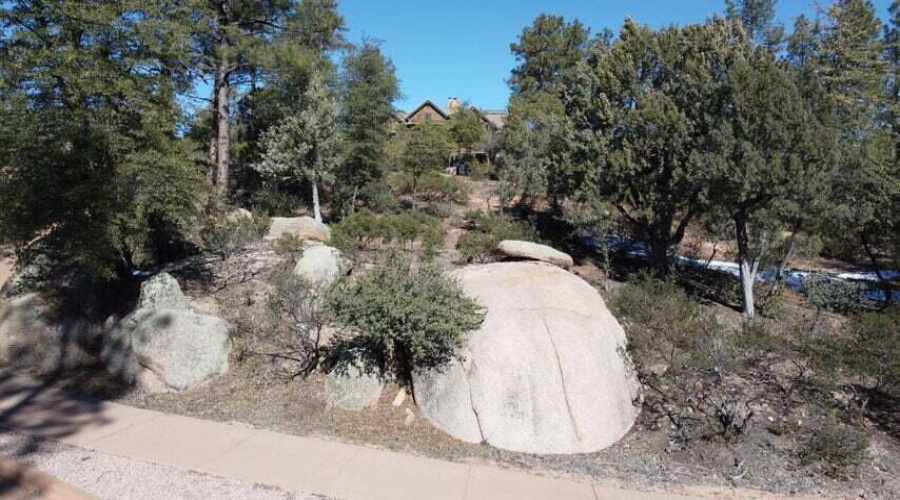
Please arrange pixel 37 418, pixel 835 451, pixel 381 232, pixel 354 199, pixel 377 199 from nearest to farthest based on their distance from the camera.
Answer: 1. pixel 835 451
2. pixel 37 418
3. pixel 381 232
4. pixel 354 199
5. pixel 377 199

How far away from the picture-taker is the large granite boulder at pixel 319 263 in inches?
420

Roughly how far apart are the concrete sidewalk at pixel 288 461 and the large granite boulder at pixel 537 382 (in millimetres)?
751

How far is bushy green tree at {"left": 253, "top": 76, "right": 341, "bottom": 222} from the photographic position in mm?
17938

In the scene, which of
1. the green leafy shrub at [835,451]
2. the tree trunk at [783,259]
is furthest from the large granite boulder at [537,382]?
the tree trunk at [783,259]

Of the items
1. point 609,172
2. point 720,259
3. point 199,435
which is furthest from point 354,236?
point 720,259

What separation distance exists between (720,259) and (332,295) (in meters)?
16.6

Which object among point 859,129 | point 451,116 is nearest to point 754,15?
point 859,129

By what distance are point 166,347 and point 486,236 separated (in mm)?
9116

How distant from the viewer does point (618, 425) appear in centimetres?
651

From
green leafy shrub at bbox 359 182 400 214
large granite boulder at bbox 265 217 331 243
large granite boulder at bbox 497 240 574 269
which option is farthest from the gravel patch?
green leafy shrub at bbox 359 182 400 214

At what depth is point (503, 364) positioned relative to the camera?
21.6 feet

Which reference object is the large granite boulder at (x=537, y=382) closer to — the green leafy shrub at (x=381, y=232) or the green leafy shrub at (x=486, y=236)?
the green leafy shrub at (x=486, y=236)

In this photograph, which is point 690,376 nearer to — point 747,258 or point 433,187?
point 747,258

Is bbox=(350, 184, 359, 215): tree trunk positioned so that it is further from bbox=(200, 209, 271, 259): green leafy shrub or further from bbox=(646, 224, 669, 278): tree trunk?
bbox=(646, 224, 669, 278): tree trunk
